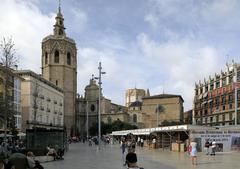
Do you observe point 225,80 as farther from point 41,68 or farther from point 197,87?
point 41,68

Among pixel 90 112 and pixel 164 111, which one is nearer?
pixel 90 112

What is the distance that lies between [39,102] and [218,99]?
133 ft

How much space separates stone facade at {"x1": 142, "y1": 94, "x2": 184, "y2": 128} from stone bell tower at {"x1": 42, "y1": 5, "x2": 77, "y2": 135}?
32.1m

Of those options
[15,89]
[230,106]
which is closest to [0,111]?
[15,89]

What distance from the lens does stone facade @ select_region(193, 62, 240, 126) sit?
91.4 metres

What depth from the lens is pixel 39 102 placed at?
8375cm

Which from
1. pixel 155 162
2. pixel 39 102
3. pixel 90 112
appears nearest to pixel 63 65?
pixel 90 112

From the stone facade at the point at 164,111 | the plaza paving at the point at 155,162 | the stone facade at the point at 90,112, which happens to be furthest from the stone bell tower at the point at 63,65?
the plaza paving at the point at 155,162

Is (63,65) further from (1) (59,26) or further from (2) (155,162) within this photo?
(2) (155,162)

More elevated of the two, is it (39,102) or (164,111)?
(39,102)

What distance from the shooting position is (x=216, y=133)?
142 feet

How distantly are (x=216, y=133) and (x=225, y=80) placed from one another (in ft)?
184

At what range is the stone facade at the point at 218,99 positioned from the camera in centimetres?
9144

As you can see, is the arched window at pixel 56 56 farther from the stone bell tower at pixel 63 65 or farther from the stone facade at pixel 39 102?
the stone facade at pixel 39 102
